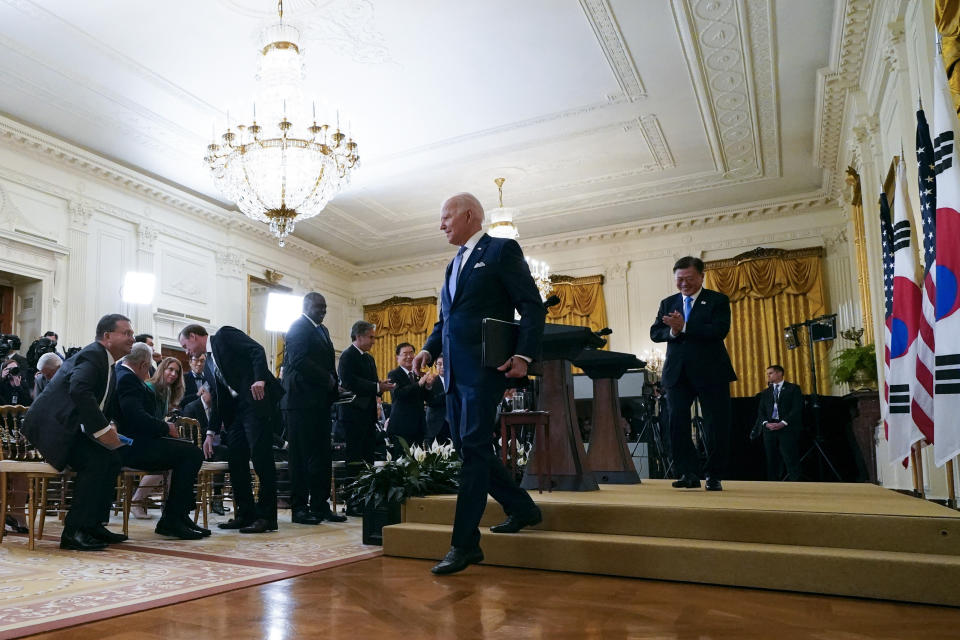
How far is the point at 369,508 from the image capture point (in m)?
3.69

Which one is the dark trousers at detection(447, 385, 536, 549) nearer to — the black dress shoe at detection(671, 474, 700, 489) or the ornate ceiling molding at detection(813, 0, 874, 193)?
the black dress shoe at detection(671, 474, 700, 489)

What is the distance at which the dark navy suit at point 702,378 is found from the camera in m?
3.83

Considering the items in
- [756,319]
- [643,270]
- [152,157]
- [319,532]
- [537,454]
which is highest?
[152,157]

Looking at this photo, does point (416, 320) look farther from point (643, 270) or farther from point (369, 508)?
point (369, 508)

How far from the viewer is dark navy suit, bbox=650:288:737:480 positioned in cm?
383

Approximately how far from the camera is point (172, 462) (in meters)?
4.10

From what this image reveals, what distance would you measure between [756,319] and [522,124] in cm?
516

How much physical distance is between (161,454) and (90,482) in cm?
41

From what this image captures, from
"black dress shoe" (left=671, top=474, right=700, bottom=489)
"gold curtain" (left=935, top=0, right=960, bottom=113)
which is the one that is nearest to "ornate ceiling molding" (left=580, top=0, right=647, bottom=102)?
"gold curtain" (left=935, top=0, right=960, bottom=113)

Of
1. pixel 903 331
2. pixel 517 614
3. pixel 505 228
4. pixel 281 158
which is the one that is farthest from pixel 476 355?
pixel 505 228

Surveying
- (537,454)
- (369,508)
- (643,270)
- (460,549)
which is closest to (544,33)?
(537,454)

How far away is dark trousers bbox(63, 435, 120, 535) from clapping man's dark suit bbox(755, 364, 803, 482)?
6545 mm

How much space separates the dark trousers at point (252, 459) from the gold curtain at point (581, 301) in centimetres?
807

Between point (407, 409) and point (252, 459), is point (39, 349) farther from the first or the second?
point (407, 409)
